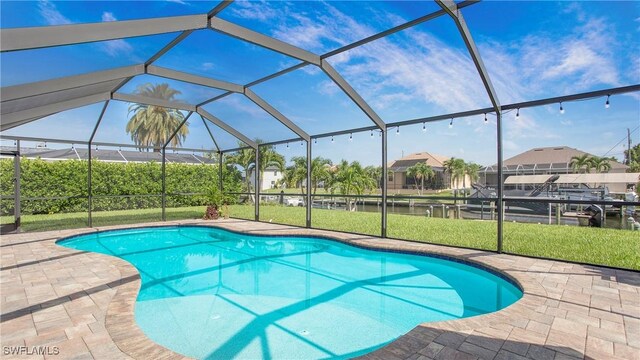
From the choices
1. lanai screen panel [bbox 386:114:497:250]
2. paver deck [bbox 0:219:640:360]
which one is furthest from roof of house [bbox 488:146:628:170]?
paver deck [bbox 0:219:640:360]

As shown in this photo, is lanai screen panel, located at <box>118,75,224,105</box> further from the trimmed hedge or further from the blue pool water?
the trimmed hedge

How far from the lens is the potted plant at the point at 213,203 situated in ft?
33.9

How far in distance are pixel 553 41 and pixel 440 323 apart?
581 cm

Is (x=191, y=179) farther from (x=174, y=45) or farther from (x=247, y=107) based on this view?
(x=174, y=45)

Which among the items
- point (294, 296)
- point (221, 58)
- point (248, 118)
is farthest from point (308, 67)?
point (294, 296)

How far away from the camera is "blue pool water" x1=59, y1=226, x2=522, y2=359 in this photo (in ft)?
10.3

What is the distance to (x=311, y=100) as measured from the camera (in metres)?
8.05

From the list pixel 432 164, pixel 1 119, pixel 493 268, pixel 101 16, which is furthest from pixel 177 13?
pixel 432 164

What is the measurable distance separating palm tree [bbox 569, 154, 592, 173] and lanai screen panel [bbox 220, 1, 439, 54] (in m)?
28.8

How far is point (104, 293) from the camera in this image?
3.62 m

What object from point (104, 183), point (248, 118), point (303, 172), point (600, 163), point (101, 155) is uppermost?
point (248, 118)

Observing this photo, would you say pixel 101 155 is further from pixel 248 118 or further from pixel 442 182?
pixel 442 182

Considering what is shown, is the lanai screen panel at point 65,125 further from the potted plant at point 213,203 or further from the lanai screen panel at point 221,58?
the potted plant at point 213,203

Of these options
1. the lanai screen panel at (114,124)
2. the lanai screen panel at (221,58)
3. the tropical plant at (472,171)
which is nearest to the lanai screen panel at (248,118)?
the lanai screen panel at (221,58)
